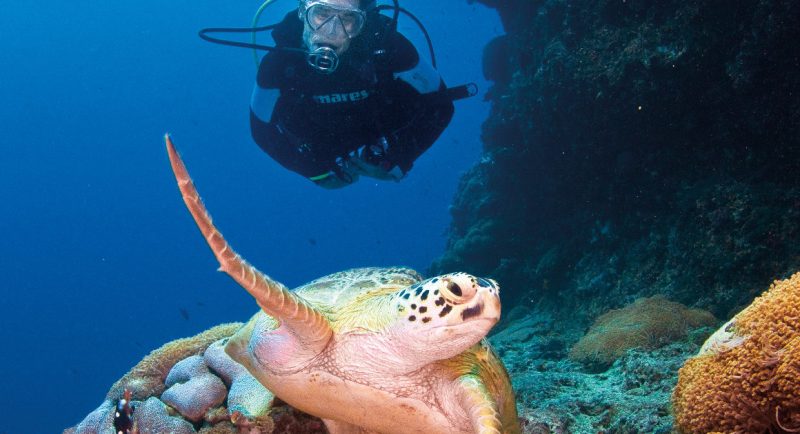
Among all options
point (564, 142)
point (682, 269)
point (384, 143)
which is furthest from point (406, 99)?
point (564, 142)

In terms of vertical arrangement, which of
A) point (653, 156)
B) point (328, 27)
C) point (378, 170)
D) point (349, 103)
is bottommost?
point (653, 156)

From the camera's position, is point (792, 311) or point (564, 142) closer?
point (792, 311)

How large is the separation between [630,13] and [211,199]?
302ft

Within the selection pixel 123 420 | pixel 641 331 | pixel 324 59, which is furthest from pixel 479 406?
pixel 324 59

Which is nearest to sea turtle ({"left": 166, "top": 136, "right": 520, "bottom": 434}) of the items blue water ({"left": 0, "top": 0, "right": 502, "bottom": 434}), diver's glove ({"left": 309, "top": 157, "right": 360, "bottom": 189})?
diver's glove ({"left": 309, "top": 157, "right": 360, "bottom": 189})

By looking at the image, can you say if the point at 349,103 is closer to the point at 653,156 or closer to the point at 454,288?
the point at 454,288

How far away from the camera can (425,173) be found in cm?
9012

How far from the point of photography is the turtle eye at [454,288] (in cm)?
152

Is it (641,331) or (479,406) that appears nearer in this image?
(479,406)

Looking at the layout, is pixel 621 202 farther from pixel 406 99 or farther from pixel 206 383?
pixel 206 383

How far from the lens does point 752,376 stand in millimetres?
1609

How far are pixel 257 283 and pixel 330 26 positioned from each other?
4.06 m

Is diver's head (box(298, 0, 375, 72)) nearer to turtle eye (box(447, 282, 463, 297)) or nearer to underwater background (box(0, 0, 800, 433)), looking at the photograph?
underwater background (box(0, 0, 800, 433))

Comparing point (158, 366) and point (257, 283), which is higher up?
point (257, 283)
